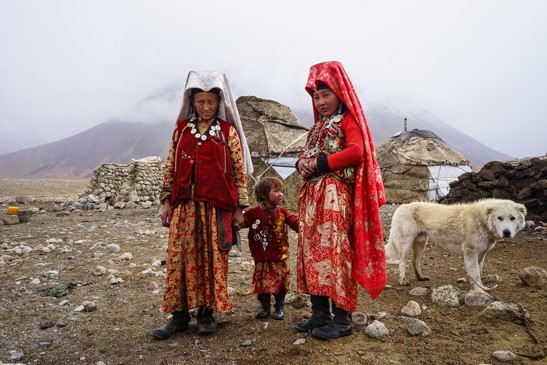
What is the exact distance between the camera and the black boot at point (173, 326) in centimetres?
284

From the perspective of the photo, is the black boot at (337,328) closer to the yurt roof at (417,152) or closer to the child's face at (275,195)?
the child's face at (275,195)

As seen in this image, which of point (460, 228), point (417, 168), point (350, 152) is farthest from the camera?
point (417, 168)

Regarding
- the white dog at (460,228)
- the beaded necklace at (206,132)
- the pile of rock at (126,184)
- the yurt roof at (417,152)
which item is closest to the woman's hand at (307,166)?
the beaded necklace at (206,132)

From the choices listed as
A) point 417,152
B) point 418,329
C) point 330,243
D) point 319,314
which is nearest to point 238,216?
point 330,243

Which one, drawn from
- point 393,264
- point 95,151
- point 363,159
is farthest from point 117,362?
point 95,151

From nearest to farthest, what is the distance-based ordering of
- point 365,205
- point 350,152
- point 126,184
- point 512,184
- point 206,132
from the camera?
point 350,152
point 365,205
point 206,132
point 512,184
point 126,184

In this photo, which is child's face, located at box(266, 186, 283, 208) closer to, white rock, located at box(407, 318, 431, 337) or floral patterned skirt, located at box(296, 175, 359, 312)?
floral patterned skirt, located at box(296, 175, 359, 312)

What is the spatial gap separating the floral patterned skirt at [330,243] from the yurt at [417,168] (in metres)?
13.8

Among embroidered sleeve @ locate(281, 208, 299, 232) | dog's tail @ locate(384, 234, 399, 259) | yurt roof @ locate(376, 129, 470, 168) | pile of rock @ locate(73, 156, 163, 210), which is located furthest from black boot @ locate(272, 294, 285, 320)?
yurt roof @ locate(376, 129, 470, 168)

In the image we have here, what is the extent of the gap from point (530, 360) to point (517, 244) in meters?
4.53

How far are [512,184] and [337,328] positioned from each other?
701 centimetres

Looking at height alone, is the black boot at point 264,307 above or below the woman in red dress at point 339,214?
below

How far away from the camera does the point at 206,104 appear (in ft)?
9.88

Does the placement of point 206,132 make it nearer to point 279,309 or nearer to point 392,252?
point 279,309
